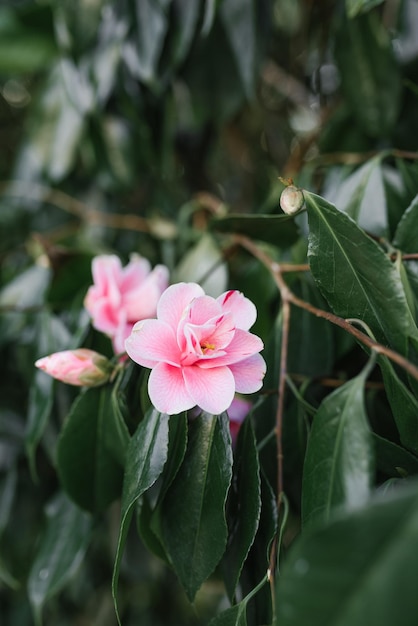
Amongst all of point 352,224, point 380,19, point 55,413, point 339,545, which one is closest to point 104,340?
point 55,413

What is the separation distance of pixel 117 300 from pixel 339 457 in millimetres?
328

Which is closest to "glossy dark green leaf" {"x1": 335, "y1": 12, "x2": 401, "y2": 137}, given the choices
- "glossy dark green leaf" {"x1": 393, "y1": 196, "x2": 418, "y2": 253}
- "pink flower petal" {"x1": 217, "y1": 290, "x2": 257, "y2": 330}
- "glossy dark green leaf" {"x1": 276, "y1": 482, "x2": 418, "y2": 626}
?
"glossy dark green leaf" {"x1": 393, "y1": 196, "x2": 418, "y2": 253}

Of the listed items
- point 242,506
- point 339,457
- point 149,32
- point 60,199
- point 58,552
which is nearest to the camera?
point 339,457

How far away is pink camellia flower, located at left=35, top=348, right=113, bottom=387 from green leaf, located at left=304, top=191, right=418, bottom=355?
0.23 metres

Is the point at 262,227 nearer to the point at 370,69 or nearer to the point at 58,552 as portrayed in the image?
the point at 370,69

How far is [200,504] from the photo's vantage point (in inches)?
20.1

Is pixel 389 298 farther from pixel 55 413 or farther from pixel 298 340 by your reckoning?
pixel 55 413

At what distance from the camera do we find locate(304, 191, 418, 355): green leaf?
0.50 metres

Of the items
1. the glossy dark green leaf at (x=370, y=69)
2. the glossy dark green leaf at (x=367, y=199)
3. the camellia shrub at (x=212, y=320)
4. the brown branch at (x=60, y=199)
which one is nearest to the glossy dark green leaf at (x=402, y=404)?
the camellia shrub at (x=212, y=320)

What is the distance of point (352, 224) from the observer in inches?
19.5

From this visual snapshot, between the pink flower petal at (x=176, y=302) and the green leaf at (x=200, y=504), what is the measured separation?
0.09 meters

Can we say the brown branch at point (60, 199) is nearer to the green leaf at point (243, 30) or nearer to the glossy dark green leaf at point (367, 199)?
the green leaf at point (243, 30)

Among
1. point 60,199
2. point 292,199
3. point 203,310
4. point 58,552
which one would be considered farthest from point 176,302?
point 60,199

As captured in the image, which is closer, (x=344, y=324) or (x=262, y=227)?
(x=344, y=324)
